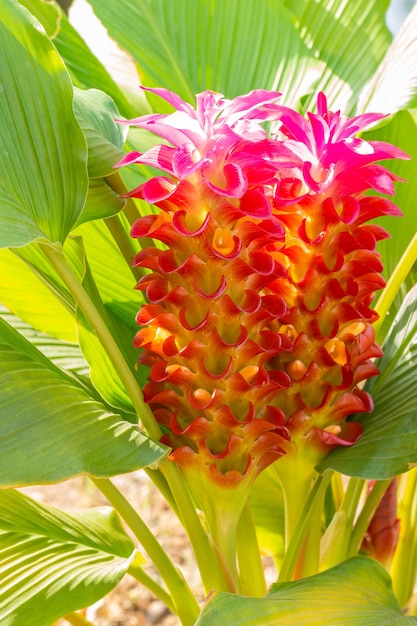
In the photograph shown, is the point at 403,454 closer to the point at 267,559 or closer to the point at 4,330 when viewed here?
the point at 4,330

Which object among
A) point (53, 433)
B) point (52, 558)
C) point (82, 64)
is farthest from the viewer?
point (82, 64)

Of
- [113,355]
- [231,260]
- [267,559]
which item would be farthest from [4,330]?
[267,559]

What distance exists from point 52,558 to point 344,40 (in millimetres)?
665

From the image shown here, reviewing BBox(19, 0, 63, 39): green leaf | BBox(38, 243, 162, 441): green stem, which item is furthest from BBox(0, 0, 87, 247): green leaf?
BBox(19, 0, 63, 39): green leaf

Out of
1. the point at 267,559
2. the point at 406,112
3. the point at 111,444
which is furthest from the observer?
the point at 267,559

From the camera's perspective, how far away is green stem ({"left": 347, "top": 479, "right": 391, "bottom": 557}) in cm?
70

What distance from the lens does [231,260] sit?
0.54m

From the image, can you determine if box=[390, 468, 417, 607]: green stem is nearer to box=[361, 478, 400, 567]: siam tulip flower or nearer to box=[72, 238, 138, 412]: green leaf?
box=[361, 478, 400, 567]: siam tulip flower

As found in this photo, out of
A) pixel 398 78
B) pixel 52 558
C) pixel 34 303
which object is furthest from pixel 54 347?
pixel 398 78

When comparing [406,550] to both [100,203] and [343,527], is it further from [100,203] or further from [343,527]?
[100,203]

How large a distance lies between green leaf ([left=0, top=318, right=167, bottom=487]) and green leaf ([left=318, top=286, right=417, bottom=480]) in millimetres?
161

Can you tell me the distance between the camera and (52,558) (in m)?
0.72

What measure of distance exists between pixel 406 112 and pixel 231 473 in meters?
0.47

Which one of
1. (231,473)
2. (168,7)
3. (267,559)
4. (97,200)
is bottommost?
(267,559)
